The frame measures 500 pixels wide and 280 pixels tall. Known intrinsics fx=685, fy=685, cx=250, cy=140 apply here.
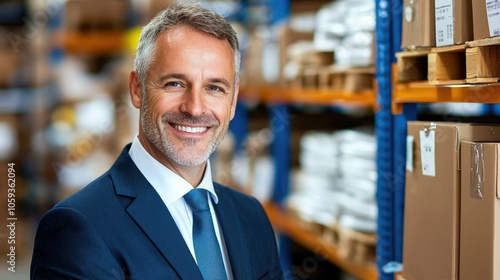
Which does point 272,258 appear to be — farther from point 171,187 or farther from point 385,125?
point 385,125

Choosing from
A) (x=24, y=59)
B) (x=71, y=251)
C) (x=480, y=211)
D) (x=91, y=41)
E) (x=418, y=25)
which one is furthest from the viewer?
(x=24, y=59)

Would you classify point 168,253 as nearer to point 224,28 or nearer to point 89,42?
point 224,28

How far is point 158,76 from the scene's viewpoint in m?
2.28

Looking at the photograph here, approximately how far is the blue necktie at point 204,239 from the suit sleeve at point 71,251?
0.29 metres

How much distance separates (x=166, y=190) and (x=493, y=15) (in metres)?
1.18

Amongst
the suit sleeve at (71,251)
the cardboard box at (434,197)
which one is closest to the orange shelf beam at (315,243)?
the cardboard box at (434,197)

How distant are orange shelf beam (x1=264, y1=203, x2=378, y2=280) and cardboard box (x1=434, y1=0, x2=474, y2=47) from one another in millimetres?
1424

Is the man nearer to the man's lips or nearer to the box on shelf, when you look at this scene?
A: the man's lips

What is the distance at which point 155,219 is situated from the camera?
2215 millimetres

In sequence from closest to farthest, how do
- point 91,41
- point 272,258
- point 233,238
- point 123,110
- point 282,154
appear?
point 233,238 < point 272,258 < point 282,154 < point 123,110 < point 91,41

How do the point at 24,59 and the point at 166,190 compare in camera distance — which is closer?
the point at 166,190

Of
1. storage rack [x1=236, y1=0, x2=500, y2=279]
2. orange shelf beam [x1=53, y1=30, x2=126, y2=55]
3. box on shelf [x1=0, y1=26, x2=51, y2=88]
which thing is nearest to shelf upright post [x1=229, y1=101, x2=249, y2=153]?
orange shelf beam [x1=53, y1=30, x2=126, y2=55]

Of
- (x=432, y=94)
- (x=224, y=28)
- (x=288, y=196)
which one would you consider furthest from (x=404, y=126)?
(x=288, y=196)

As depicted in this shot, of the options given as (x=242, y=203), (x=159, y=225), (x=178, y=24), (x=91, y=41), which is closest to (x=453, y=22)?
(x=178, y=24)
